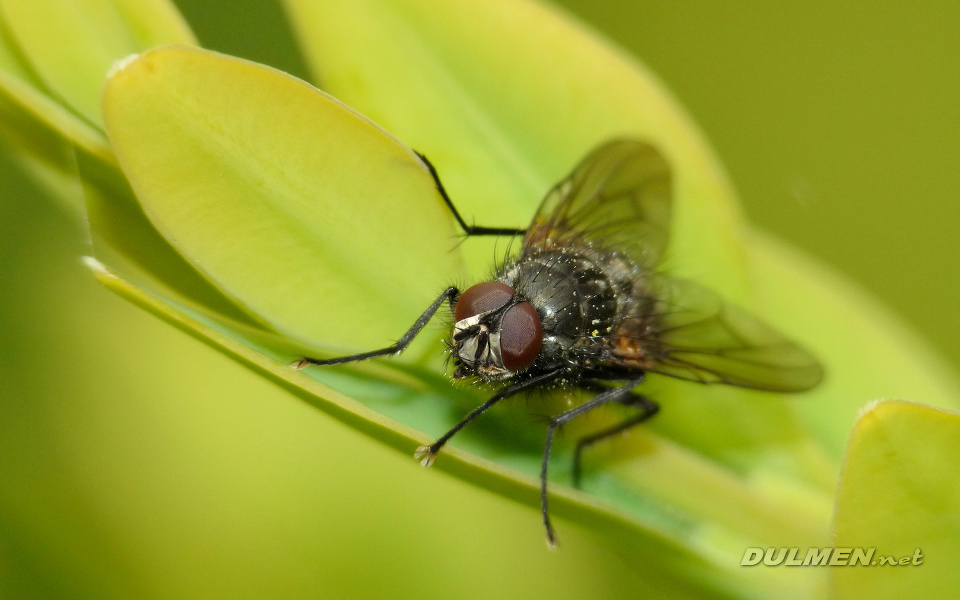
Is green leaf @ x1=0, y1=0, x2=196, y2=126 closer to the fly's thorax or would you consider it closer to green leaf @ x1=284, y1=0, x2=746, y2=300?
green leaf @ x1=284, y1=0, x2=746, y2=300

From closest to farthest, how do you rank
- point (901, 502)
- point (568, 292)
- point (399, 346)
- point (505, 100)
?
point (901, 502) → point (399, 346) → point (505, 100) → point (568, 292)

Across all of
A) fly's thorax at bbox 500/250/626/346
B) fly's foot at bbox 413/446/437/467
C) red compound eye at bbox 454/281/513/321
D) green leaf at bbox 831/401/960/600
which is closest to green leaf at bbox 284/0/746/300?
red compound eye at bbox 454/281/513/321

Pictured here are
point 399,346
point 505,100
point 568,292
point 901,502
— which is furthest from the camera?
point 568,292

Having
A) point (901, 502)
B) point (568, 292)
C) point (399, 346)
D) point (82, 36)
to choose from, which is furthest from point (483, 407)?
point (82, 36)

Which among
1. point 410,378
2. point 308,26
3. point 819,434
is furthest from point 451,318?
point 819,434

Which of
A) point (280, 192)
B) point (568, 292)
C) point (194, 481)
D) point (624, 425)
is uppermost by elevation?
point (280, 192)

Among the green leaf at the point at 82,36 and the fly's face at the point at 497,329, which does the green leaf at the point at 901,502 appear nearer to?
the fly's face at the point at 497,329

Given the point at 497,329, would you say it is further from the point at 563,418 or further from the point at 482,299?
the point at 563,418
